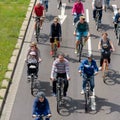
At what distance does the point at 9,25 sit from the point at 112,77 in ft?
26.4

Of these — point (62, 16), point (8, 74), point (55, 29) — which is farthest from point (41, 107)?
point (62, 16)

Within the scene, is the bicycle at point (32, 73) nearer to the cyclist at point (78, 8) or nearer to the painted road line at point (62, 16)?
the cyclist at point (78, 8)

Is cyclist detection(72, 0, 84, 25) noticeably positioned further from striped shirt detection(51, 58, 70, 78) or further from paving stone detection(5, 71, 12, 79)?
striped shirt detection(51, 58, 70, 78)

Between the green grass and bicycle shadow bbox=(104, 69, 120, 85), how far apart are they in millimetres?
4371

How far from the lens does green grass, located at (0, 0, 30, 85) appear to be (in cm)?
2119

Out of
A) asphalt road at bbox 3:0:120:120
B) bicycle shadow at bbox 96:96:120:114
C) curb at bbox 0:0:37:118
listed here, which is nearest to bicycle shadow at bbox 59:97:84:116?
asphalt road at bbox 3:0:120:120

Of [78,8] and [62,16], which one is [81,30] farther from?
[62,16]

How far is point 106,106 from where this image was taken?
1731 cm

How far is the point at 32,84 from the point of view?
17.9m

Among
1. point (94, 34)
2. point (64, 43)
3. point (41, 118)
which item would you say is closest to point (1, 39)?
point (64, 43)

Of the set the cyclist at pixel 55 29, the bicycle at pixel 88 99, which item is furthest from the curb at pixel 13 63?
the bicycle at pixel 88 99

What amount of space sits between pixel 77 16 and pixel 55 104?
26.1ft

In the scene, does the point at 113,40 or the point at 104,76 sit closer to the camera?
the point at 104,76

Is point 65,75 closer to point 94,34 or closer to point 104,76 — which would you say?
point 104,76
